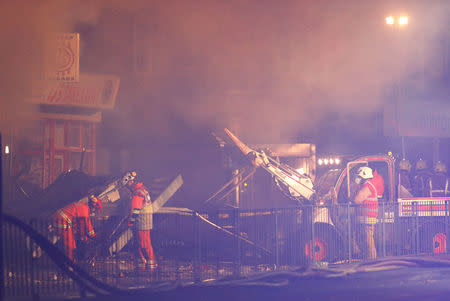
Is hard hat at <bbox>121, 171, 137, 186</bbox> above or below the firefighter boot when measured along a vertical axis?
above

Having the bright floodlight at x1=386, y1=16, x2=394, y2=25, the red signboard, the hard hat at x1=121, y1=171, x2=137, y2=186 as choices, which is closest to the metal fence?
the hard hat at x1=121, y1=171, x2=137, y2=186

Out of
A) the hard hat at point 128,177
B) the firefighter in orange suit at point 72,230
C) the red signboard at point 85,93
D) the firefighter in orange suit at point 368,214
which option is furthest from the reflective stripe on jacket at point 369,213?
the red signboard at point 85,93

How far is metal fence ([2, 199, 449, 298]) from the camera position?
23.1 ft

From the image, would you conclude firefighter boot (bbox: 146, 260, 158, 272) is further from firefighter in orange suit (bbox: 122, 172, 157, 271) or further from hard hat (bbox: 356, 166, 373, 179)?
hard hat (bbox: 356, 166, 373, 179)

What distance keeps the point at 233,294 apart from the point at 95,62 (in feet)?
26.6

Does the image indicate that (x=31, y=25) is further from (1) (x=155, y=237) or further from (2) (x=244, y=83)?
(2) (x=244, y=83)

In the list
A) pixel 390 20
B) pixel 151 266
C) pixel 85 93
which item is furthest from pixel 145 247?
pixel 390 20

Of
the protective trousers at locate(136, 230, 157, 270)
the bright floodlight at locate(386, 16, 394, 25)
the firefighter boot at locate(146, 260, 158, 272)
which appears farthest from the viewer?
the bright floodlight at locate(386, 16, 394, 25)

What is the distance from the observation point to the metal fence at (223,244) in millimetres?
7039

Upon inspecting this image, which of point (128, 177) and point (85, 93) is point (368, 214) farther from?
point (85, 93)

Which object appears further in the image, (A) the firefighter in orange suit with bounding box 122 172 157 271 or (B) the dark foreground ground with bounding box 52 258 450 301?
(A) the firefighter in orange suit with bounding box 122 172 157 271

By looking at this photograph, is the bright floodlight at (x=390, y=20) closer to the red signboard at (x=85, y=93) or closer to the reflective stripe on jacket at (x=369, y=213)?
the reflective stripe on jacket at (x=369, y=213)

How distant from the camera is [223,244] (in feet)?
27.6

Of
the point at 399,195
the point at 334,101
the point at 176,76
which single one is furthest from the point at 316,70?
the point at 399,195
